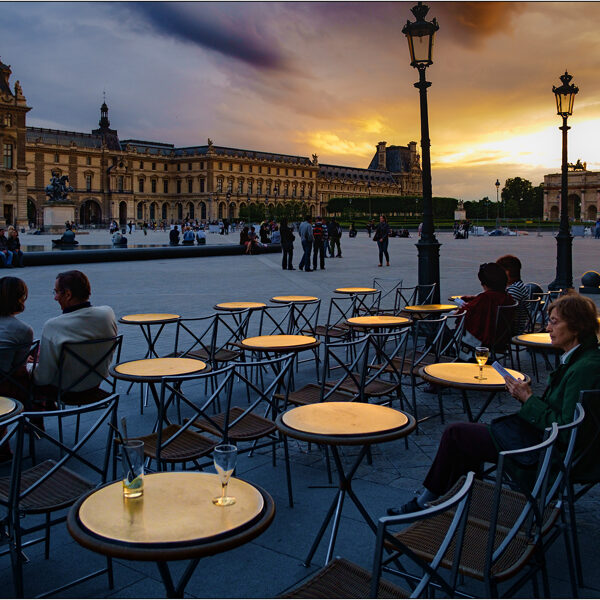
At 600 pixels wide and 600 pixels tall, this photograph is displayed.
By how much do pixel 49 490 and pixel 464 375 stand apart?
2.23 m

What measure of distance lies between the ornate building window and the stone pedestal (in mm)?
17977

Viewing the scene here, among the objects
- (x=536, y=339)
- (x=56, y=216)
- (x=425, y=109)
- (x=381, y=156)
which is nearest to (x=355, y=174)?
(x=381, y=156)

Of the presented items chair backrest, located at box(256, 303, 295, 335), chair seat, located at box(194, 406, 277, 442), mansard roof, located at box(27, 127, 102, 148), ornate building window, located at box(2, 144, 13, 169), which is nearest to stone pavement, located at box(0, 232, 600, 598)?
chair seat, located at box(194, 406, 277, 442)

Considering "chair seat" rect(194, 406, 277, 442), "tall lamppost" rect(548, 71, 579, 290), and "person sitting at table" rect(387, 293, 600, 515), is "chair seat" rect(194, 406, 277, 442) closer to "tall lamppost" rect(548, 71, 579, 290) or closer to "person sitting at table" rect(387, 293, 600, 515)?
"person sitting at table" rect(387, 293, 600, 515)

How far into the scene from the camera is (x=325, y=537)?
9.34 feet

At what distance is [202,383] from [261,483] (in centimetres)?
236

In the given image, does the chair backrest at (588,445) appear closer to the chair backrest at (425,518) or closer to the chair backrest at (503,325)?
the chair backrest at (425,518)

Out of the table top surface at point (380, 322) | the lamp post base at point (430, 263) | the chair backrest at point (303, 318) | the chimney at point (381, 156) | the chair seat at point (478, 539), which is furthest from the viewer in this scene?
the chimney at point (381, 156)

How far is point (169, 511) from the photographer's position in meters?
1.92

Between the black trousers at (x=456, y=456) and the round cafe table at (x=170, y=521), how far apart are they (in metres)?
0.99

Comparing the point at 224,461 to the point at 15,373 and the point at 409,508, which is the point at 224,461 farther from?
the point at 15,373

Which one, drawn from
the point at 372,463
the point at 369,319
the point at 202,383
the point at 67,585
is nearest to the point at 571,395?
the point at 372,463

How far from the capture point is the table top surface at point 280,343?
4.60 m

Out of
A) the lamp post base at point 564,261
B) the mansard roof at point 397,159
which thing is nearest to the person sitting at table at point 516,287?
the lamp post base at point 564,261
